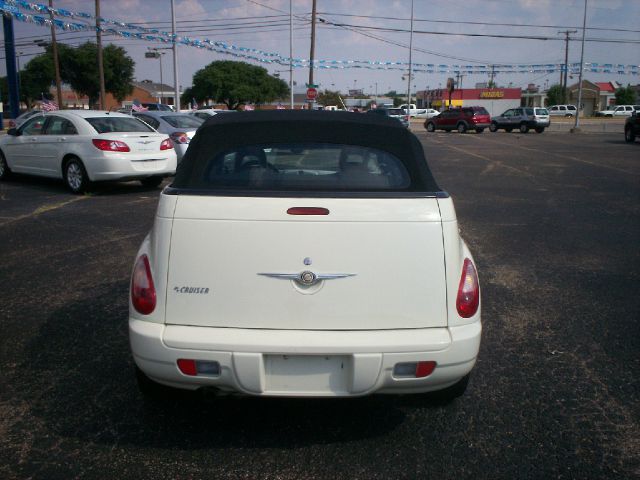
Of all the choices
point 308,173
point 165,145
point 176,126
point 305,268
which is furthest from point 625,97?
point 305,268

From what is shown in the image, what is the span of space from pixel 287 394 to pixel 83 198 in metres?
8.78

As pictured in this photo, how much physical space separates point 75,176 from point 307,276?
9.30 meters

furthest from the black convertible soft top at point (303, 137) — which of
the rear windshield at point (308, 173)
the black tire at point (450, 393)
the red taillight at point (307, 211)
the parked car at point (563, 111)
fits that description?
the parked car at point (563, 111)

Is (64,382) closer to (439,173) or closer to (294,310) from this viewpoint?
(294,310)

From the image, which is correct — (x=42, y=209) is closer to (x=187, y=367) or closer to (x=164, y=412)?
(x=164, y=412)

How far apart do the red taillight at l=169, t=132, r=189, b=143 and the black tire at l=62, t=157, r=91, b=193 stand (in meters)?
3.00

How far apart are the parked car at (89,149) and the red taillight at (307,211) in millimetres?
8442

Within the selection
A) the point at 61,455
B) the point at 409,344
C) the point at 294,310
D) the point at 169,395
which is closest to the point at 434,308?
the point at 409,344

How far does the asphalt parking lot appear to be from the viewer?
2752 mm

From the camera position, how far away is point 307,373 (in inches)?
105

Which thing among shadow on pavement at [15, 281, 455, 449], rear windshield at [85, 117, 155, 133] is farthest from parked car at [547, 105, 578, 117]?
shadow on pavement at [15, 281, 455, 449]

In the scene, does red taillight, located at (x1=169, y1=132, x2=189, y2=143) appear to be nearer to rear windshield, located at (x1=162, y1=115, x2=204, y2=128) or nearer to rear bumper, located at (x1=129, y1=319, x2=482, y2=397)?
rear windshield, located at (x1=162, y1=115, x2=204, y2=128)

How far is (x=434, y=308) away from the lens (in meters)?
2.75

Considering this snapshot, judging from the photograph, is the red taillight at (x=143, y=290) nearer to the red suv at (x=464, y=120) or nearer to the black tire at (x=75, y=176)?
the black tire at (x=75, y=176)
